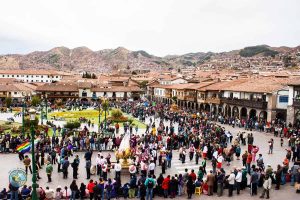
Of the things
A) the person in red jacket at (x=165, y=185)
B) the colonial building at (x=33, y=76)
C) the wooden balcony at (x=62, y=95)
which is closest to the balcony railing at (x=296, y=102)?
the person in red jacket at (x=165, y=185)

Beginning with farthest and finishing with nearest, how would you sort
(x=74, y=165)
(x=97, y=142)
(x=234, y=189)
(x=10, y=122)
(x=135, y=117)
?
(x=135, y=117)
(x=10, y=122)
(x=97, y=142)
(x=74, y=165)
(x=234, y=189)

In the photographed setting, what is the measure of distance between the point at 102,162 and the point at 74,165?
4.98 ft

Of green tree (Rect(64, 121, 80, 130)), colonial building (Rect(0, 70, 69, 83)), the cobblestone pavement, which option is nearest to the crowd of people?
the cobblestone pavement

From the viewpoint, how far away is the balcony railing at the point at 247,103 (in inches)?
1740

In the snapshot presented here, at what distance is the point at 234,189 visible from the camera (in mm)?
17109

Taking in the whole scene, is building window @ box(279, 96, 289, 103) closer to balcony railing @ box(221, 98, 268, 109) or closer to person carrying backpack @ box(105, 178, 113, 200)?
balcony railing @ box(221, 98, 268, 109)

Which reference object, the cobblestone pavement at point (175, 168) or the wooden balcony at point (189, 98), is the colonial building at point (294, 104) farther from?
the wooden balcony at point (189, 98)

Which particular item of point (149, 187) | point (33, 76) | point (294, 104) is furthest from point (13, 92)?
point (149, 187)

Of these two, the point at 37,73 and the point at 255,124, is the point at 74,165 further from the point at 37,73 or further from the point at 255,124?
the point at 37,73

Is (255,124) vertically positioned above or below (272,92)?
below

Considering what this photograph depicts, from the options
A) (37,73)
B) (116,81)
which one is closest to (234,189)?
(116,81)

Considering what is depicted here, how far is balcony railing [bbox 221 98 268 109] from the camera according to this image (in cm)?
4419

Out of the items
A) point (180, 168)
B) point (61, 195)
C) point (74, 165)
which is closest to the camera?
point (61, 195)

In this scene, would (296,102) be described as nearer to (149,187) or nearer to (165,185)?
(165,185)
